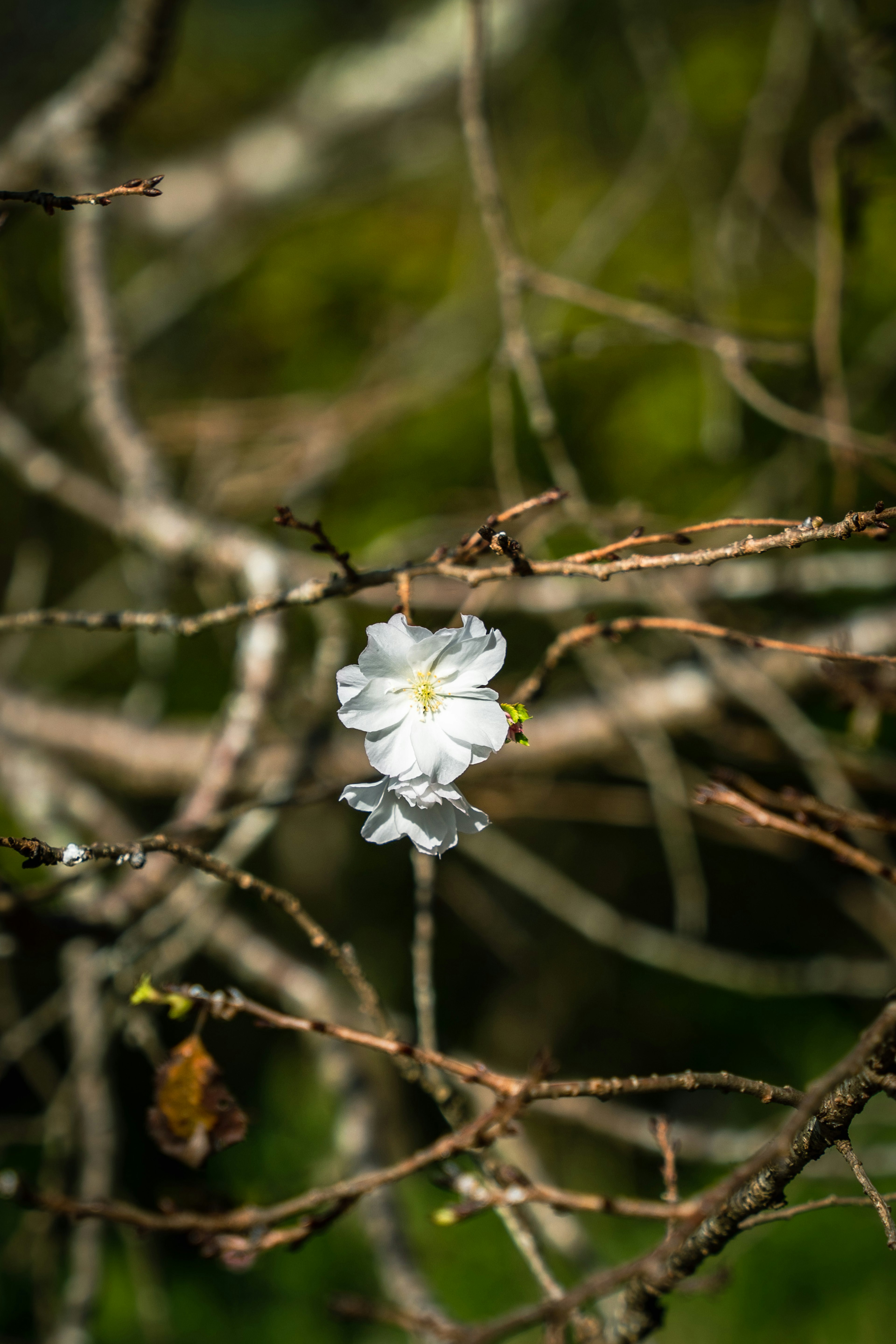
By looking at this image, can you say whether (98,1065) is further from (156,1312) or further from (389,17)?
(389,17)

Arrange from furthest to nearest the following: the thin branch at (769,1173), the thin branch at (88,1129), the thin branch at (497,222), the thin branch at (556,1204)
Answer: the thin branch at (88,1129) < the thin branch at (497,222) < the thin branch at (556,1204) < the thin branch at (769,1173)

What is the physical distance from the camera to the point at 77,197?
2.19ft

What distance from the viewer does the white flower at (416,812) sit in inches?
26.6

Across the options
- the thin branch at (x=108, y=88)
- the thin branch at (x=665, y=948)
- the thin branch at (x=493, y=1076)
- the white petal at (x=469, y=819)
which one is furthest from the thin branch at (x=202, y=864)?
the thin branch at (x=108, y=88)

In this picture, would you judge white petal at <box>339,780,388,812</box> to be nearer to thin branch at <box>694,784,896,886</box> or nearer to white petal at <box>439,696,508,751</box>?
white petal at <box>439,696,508,751</box>

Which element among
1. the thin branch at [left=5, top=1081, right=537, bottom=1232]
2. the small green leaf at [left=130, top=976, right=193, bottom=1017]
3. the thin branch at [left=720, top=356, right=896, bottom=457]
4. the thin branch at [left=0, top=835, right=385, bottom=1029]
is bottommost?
the thin branch at [left=5, top=1081, right=537, bottom=1232]

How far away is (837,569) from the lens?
5.19ft

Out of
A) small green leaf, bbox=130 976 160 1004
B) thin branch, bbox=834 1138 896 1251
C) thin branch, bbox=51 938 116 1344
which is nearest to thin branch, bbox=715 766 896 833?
thin branch, bbox=834 1138 896 1251

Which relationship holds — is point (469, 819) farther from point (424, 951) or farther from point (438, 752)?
point (424, 951)

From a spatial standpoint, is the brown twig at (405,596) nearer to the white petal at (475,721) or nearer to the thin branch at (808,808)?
the white petal at (475,721)

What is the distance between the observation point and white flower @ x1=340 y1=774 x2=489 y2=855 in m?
0.68

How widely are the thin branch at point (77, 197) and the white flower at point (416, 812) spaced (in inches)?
19.6

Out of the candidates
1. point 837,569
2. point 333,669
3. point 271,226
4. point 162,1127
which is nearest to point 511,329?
point 333,669

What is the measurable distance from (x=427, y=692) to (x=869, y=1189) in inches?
18.9
